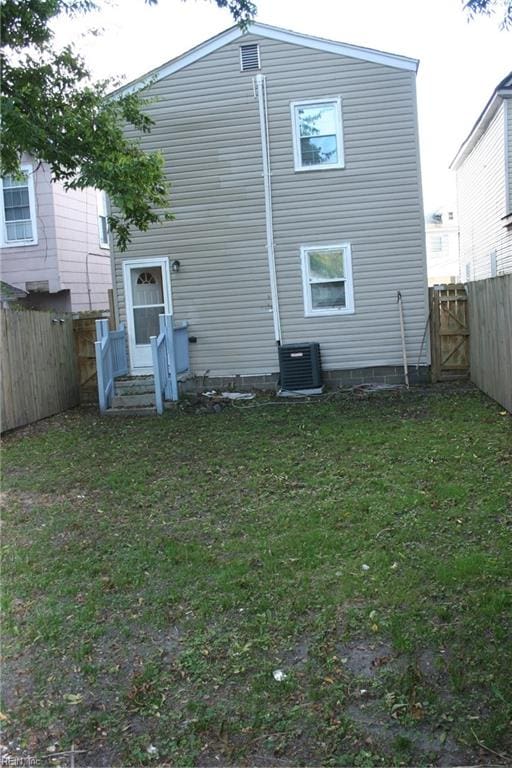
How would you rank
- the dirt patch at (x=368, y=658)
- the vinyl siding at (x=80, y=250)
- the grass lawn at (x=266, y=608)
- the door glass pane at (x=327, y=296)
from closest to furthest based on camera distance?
the grass lawn at (x=266, y=608) → the dirt patch at (x=368, y=658) → the door glass pane at (x=327, y=296) → the vinyl siding at (x=80, y=250)

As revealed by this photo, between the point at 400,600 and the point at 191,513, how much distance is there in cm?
232

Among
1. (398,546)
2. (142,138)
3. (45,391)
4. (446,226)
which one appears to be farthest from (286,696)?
(446,226)

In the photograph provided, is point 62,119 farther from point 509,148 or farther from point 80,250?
point 509,148

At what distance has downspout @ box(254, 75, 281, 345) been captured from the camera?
498 inches

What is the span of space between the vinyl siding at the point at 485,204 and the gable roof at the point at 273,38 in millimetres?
4257

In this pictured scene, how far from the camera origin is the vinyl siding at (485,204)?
629 inches

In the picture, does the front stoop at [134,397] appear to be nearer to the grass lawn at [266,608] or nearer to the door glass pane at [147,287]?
the door glass pane at [147,287]

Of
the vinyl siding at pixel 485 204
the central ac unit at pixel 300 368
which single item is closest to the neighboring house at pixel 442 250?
the vinyl siding at pixel 485 204

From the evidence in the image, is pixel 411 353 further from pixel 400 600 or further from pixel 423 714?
pixel 423 714

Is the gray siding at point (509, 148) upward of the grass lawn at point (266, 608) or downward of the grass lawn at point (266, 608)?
upward

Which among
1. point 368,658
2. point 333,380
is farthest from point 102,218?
point 368,658

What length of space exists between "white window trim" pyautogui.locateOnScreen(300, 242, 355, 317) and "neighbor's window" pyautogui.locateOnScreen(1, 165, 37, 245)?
19.8 feet

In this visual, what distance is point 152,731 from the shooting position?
10.0ft

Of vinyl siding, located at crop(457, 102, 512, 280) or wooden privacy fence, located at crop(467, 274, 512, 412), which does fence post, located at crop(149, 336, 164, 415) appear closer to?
wooden privacy fence, located at crop(467, 274, 512, 412)
